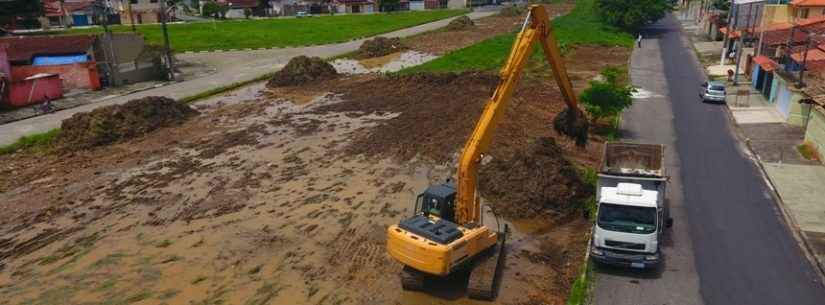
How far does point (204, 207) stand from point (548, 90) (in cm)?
2591

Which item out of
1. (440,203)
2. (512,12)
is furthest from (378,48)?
(512,12)

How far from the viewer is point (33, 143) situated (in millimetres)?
30984

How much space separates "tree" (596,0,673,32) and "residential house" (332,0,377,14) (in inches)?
2338

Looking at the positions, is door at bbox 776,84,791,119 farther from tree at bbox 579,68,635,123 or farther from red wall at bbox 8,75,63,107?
red wall at bbox 8,75,63,107

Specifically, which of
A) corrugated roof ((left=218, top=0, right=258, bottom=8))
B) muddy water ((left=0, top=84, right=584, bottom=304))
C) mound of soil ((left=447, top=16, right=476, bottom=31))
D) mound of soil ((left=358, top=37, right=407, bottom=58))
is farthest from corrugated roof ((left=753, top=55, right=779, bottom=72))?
corrugated roof ((left=218, top=0, right=258, bottom=8))

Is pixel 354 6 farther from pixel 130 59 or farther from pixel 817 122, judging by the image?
pixel 817 122

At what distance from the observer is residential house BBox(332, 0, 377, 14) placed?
119000 millimetres

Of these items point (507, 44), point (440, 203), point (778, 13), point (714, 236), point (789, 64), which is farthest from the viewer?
point (507, 44)

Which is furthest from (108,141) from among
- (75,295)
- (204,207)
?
(75,295)

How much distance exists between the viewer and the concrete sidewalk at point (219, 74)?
34500 millimetres

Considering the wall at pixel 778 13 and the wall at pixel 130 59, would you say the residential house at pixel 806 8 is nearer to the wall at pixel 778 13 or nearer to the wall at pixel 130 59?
the wall at pixel 778 13

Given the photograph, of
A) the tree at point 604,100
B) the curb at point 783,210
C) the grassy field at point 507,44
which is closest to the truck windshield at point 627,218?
the curb at point 783,210

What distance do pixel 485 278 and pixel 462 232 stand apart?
143 cm

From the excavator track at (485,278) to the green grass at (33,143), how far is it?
85.7 feet
